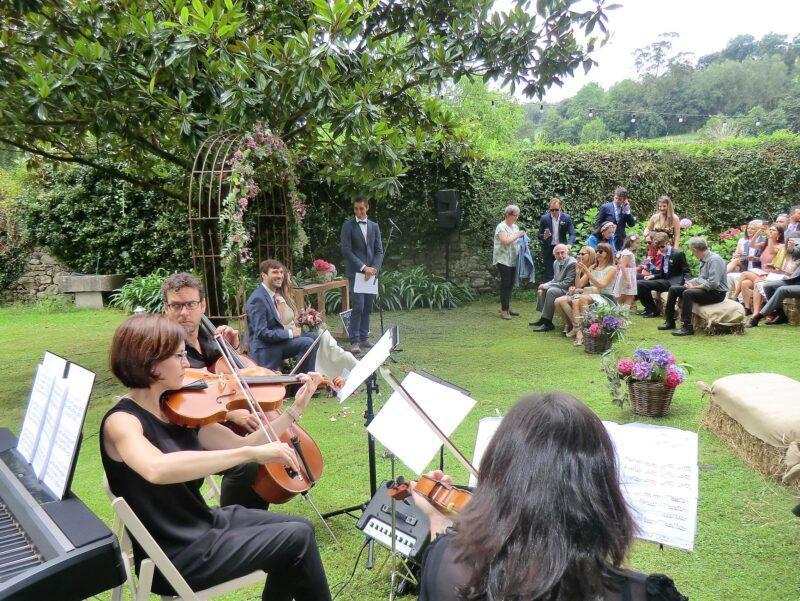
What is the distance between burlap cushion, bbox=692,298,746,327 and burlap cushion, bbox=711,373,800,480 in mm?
3530

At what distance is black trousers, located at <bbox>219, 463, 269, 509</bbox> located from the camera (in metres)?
3.06

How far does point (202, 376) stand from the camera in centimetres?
326

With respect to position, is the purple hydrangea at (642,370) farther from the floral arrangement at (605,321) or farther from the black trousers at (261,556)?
the black trousers at (261,556)

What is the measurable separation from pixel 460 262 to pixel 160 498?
34.3 feet

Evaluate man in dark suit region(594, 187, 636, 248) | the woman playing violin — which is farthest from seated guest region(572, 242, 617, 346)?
the woman playing violin

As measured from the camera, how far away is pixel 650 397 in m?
5.19

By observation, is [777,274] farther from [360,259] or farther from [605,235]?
[360,259]

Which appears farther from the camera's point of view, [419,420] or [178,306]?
[178,306]

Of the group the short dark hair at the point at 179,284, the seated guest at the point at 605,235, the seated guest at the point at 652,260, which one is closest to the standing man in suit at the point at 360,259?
the seated guest at the point at 605,235

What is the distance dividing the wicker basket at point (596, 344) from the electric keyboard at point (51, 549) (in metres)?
6.54

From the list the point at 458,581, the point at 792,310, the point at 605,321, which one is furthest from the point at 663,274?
the point at 458,581

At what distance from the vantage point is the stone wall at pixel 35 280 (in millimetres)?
12977

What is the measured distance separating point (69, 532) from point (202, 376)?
5.26 ft

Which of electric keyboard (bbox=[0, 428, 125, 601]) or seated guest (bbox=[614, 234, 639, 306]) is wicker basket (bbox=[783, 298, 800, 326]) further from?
electric keyboard (bbox=[0, 428, 125, 601])
